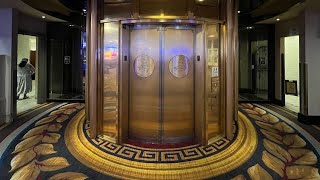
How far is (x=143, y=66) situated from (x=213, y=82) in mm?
1550

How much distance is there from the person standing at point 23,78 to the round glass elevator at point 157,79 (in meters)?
7.31

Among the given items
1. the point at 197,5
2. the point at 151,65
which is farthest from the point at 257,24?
the point at 151,65

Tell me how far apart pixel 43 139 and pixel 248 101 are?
290 inches

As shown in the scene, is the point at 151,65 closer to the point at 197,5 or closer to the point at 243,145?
the point at 197,5

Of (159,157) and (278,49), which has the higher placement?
(278,49)

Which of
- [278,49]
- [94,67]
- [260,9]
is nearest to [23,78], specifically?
[94,67]

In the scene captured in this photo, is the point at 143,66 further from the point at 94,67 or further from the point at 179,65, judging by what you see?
the point at 94,67

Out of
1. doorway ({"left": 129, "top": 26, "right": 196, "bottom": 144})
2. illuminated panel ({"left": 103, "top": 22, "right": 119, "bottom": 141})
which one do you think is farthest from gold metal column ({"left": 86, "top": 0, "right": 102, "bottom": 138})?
doorway ({"left": 129, "top": 26, "right": 196, "bottom": 144})

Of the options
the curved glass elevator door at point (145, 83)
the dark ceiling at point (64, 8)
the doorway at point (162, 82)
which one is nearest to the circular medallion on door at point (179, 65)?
the doorway at point (162, 82)

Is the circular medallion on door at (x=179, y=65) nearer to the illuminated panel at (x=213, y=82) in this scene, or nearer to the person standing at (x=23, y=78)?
the illuminated panel at (x=213, y=82)

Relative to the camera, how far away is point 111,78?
5191 millimetres

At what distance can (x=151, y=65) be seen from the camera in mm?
5156

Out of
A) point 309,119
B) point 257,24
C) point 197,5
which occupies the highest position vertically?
point 257,24

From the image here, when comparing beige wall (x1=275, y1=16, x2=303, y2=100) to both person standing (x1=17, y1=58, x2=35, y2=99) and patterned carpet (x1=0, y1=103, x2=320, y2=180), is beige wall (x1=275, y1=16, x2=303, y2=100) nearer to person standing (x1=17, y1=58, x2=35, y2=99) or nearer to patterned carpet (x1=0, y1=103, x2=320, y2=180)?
patterned carpet (x1=0, y1=103, x2=320, y2=180)
